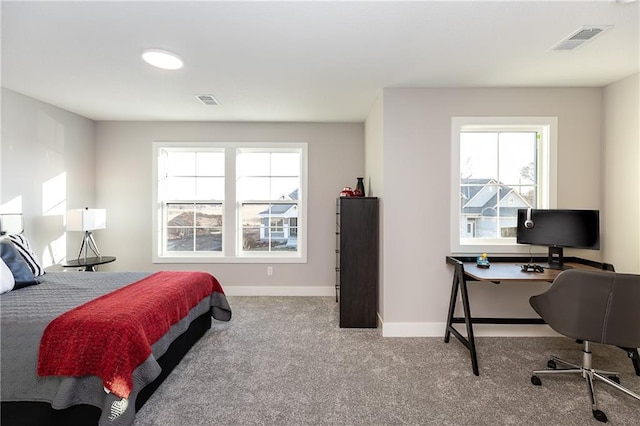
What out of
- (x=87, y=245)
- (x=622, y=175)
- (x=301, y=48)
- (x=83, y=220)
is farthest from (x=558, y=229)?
(x=87, y=245)

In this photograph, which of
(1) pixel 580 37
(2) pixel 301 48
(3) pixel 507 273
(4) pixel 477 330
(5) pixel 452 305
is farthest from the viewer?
(4) pixel 477 330

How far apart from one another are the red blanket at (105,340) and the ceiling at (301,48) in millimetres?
1856

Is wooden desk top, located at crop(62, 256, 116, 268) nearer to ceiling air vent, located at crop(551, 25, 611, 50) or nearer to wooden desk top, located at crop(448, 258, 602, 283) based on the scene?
wooden desk top, located at crop(448, 258, 602, 283)

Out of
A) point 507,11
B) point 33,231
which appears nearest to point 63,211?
point 33,231

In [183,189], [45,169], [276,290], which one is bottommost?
[276,290]

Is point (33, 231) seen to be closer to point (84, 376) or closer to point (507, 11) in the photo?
point (84, 376)

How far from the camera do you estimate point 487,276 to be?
2.51m

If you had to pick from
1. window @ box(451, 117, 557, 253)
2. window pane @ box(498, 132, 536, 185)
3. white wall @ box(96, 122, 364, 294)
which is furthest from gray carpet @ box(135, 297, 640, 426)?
window pane @ box(498, 132, 536, 185)

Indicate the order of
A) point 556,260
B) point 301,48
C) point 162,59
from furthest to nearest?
point 556,260 → point 162,59 → point 301,48

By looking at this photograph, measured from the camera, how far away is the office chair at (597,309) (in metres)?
1.91

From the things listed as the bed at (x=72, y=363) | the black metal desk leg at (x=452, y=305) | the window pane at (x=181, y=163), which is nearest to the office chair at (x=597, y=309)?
the black metal desk leg at (x=452, y=305)

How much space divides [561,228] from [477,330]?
1.27m

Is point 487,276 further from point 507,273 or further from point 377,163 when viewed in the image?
point 377,163

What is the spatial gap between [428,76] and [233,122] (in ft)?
9.08
